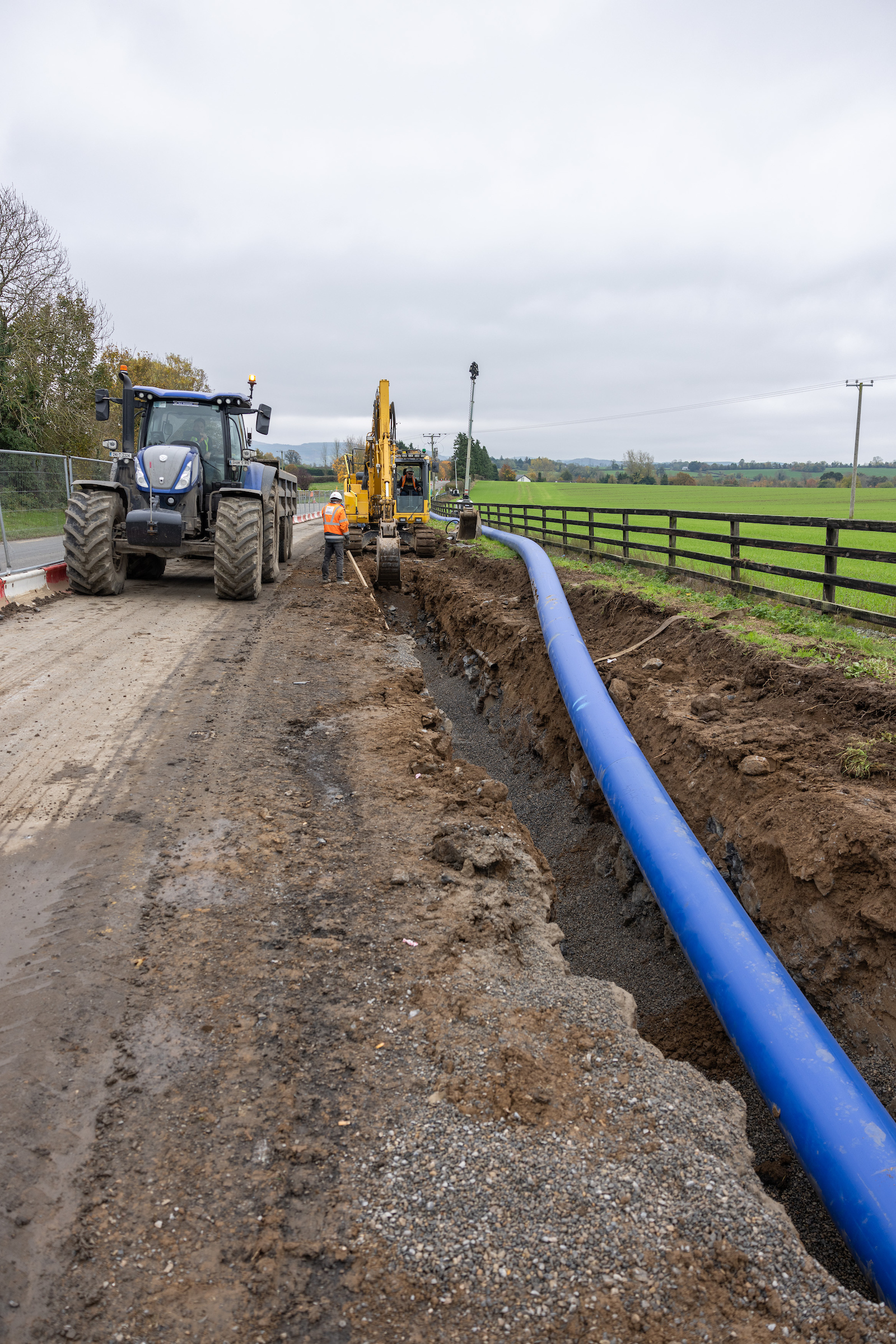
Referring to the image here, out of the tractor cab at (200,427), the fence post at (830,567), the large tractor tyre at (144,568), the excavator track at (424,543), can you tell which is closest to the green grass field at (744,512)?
the fence post at (830,567)

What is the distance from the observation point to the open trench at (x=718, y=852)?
13.1ft

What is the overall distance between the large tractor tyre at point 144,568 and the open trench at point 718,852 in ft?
23.3

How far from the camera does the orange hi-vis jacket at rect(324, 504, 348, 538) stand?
44.3 ft

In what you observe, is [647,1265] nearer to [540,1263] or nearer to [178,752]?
[540,1263]

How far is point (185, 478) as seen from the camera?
11281 mm

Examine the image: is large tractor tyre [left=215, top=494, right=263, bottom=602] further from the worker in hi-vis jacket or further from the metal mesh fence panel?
the metal mesh fence panel

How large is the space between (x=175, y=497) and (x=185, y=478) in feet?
1.00

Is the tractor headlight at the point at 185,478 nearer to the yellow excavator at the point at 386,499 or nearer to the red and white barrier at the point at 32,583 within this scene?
the red and white barrier at the point at 32,583

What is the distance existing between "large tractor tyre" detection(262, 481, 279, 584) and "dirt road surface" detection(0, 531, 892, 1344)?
8.80 metres

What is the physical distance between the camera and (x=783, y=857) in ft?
15.4

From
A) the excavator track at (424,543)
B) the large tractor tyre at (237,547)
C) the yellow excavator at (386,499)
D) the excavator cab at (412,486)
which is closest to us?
the large tractor tyre at (237,547)

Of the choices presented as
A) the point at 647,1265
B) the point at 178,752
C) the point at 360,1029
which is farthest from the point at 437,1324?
the point at 178,752

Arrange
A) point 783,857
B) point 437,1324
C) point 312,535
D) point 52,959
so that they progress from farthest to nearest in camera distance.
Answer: point 312,535 < point 783,857 < point 52,959 < point 437,1324

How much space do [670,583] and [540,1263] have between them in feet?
30.8
